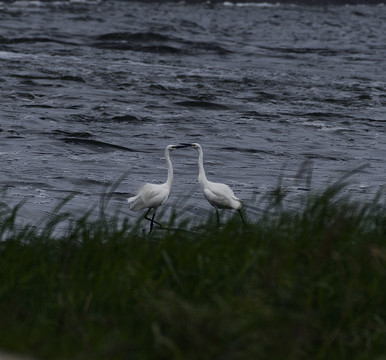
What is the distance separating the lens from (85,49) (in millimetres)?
30203

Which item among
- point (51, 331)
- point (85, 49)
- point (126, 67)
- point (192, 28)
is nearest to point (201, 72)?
point (126, 67)

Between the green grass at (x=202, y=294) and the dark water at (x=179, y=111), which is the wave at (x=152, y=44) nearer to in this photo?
the dark water at (x=179, y=111)

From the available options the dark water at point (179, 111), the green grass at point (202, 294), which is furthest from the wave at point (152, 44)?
the green grass at point (202, 294)

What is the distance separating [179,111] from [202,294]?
15.0 metres

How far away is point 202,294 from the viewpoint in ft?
17.0

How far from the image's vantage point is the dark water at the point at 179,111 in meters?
13.2

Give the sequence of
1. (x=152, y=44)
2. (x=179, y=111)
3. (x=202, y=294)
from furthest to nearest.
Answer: (x=152, y=44) → (x=179, y=111) → (x=202, y=294)

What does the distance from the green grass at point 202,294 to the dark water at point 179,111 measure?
2.39 metres

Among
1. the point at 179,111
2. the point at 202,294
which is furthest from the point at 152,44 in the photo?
the point at 202,294

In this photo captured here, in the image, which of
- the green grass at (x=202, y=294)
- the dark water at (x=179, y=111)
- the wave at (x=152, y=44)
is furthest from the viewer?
the wave at (x=152, y=44)

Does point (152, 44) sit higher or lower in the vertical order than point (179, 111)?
lower

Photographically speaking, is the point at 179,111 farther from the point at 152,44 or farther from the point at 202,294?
the point at 202,294

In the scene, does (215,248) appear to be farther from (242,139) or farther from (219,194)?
(242,139)

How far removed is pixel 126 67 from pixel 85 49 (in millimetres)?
4410
